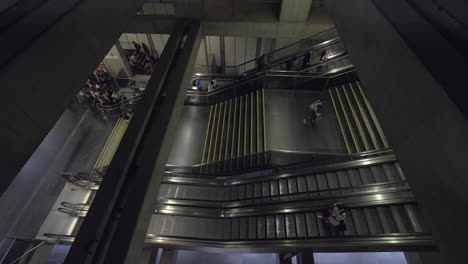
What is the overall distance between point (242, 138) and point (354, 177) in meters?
3.57

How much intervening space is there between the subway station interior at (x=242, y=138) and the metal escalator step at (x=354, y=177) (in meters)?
0.04

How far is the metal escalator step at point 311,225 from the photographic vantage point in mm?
4330

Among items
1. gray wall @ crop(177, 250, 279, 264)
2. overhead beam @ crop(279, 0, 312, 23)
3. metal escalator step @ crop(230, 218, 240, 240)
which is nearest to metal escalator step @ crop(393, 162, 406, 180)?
metal escalator step @ crop(230, 218, 240, 240)

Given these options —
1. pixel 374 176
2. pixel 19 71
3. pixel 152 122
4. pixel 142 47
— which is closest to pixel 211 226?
pixel 152 122

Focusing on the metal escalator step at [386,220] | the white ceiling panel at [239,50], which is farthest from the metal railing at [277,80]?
the metal escalator step at [386,220]

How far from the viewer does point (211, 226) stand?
17.5 feet

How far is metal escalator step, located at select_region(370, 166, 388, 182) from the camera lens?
4.28 metres

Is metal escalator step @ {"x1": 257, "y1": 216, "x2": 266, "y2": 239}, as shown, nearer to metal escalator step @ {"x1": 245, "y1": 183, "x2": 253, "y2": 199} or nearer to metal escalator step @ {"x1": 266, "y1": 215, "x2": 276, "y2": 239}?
metal escalator step @ {"x1": 266, "y1": 215, "x2": 276, "y2": 239}

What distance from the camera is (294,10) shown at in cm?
814

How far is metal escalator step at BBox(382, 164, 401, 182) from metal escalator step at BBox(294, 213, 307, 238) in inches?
82.7

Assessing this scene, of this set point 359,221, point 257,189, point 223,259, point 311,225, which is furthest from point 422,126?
point 223,259

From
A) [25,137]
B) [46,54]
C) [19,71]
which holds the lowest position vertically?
[25,137]

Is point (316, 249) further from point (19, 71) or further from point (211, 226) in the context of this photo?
point (19, 71)

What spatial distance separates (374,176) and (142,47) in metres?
13.7
